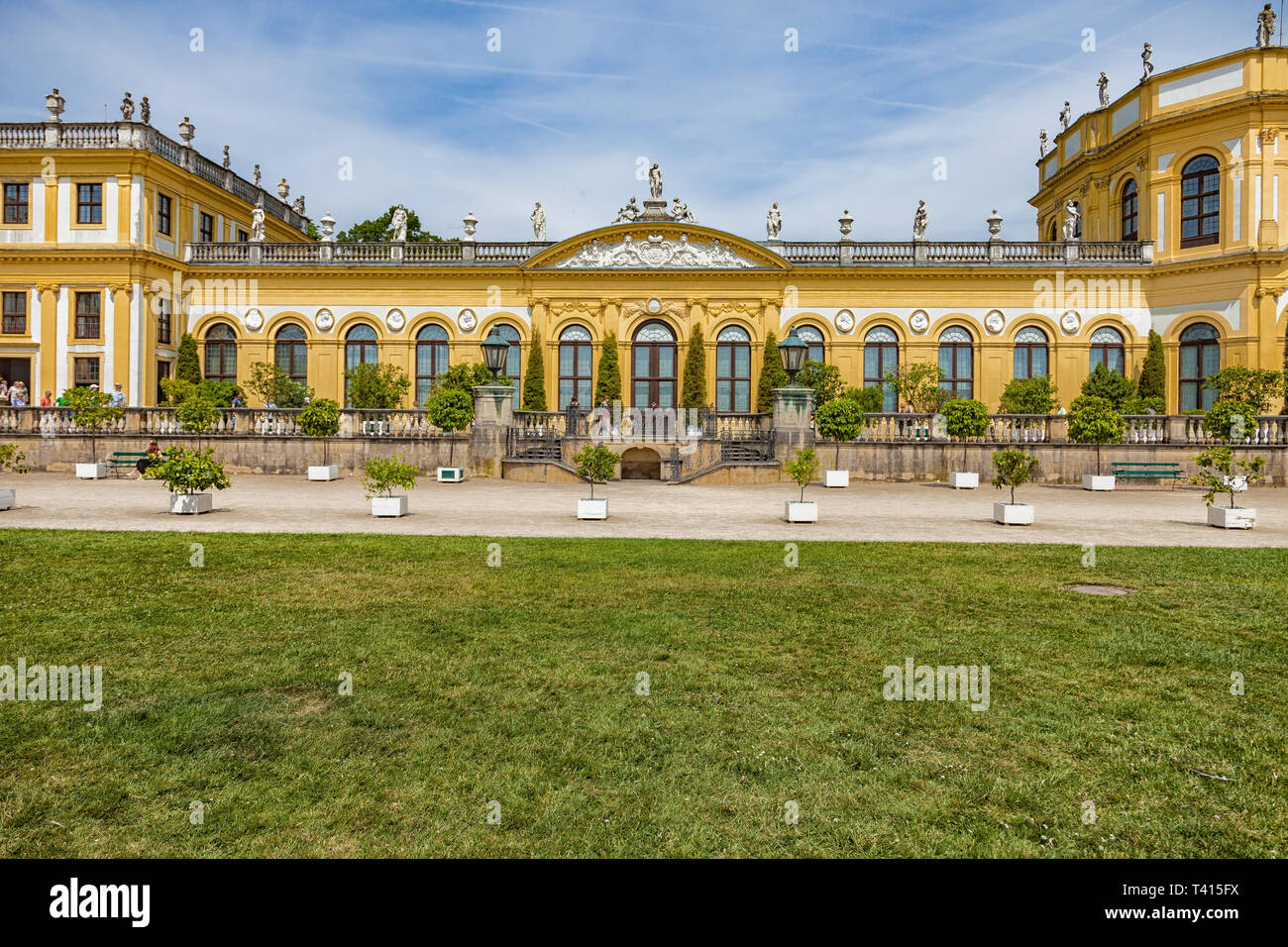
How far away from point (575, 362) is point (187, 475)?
2523 cm

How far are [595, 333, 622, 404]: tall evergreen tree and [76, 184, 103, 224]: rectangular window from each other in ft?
73.3

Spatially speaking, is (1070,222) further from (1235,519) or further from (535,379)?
(1235,519)

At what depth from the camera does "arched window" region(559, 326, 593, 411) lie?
38.2 m

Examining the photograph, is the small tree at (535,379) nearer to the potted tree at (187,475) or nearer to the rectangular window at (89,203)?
the rectangular window at (89,203)

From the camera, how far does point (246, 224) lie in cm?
4372

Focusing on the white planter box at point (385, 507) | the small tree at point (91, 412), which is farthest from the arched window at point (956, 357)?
the small tree at point (91, 412)

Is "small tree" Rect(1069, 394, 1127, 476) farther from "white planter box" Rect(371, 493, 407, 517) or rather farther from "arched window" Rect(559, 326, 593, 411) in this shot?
"arched window" Rect(559, 326, 593, 411)

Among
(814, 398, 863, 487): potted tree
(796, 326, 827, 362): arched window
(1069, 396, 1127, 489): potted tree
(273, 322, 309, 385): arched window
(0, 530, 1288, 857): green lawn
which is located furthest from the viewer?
(273, 322, 309, 385): arched window

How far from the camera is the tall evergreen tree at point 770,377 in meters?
35.8

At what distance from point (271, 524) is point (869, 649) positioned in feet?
33.1

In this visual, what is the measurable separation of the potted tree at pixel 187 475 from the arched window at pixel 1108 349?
3523cm

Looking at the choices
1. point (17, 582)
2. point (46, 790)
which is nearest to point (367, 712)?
point (46, 790)

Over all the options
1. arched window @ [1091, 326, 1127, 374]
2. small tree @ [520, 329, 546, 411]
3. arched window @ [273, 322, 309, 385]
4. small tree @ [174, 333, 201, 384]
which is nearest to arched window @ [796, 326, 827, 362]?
arched window @ [1091, 326, 1127, 374]

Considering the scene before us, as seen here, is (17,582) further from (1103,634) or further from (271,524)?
(1103,634)
